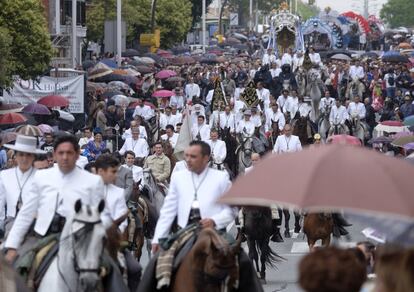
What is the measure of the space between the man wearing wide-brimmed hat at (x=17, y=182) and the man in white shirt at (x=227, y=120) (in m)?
21.5

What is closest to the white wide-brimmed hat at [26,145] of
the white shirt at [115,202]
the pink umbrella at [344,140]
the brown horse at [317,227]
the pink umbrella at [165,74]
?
the white shirt at [115,202]

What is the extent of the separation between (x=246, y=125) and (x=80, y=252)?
23568mm

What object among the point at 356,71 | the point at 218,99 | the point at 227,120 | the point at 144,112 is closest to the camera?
the point at 227,120

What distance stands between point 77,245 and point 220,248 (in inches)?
46.0

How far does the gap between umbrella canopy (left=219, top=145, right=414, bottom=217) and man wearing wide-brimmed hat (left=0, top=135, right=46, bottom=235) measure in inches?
230

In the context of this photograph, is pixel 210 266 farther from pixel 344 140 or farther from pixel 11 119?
pixel 11 119

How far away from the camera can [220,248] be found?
473 inches

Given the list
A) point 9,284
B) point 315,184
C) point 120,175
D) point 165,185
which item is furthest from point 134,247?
point 315,184

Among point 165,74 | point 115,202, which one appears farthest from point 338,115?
point 115,202

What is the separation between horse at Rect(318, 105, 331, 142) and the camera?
131 feet

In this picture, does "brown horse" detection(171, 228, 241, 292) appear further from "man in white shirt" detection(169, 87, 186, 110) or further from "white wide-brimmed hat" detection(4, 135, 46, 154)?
"man in white shirt" detection(169, 87, 186, 110)

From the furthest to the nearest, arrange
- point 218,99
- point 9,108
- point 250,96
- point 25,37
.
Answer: point 250,96, point 218,99, point 25,37, point 9,108

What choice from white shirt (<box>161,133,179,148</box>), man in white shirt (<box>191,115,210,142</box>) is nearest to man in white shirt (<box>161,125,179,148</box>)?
white shirt (<box>161,133,179,148</box>)

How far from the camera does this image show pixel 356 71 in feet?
198
